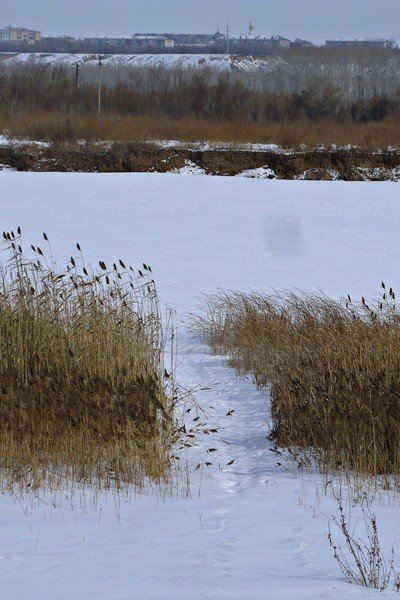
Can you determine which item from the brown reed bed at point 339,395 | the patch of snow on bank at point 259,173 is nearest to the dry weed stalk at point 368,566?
the brown reed bed at point 339,395

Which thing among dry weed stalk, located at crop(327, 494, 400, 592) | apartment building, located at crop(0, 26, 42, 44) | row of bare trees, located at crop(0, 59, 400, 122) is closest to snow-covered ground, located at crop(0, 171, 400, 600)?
dry weed stalk, located at crop(327, 494, 400, 592)

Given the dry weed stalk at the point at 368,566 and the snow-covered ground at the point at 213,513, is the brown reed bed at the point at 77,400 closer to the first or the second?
the snow-covered ground at the point at 213,513

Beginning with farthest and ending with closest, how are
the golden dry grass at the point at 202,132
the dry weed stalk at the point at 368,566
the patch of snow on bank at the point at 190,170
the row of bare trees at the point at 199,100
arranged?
the row of bare trees at the point at 199,100
the golden dry grass at the point at 202,132
the patch of snow on bank at the point at 190,170
the dry weed stalk at the point at 368,566

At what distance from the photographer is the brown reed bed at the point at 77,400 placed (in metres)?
4.22

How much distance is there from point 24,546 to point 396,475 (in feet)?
6.39

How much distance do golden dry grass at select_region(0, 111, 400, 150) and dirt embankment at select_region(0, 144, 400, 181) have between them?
3748 mm

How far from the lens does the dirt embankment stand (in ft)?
92.7

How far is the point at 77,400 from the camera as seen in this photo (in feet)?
15.3

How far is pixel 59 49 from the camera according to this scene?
118m

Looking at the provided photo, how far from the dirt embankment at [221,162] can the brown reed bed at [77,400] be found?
2307 cm

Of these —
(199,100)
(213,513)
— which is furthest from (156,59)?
(213,513)

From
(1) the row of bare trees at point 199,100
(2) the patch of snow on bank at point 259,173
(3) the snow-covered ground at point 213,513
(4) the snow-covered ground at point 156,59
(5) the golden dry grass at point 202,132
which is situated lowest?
(3) the snow-covered ground at point 213,513

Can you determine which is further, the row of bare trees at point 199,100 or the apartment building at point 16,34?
the apartment building at point 16,34

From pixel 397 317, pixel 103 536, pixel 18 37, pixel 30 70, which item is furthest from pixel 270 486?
pixel 18 37
